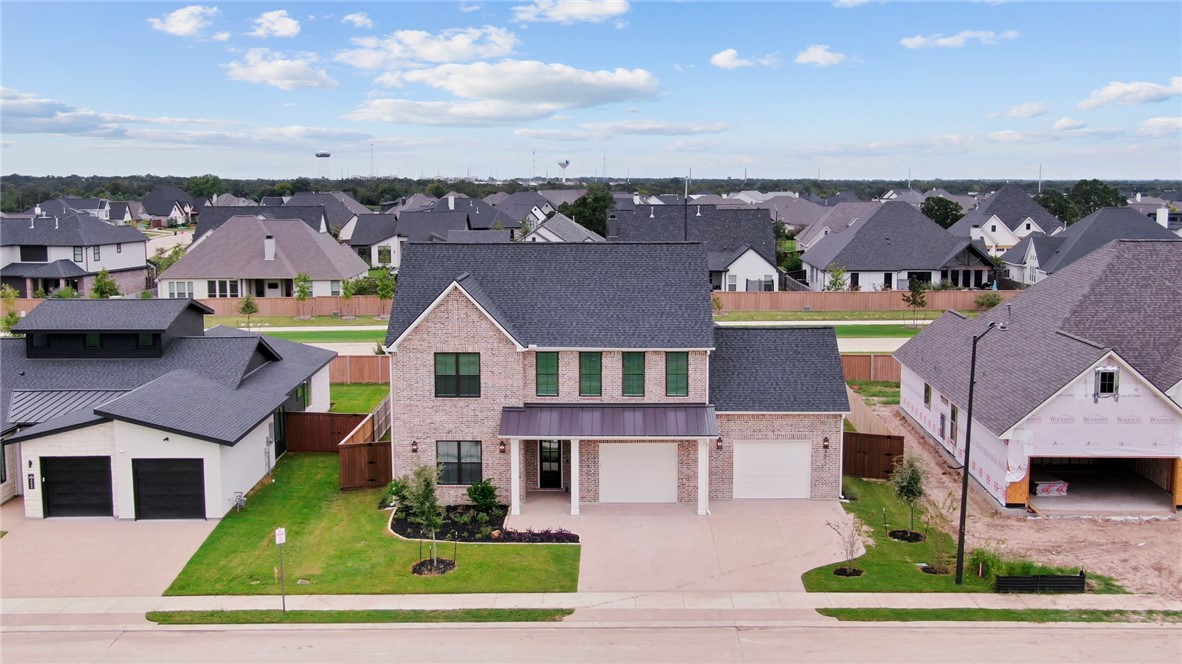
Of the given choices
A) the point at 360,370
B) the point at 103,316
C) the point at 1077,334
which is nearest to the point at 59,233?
the point at 360,370

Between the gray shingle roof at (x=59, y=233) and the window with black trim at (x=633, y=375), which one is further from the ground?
the gray shingle roof at (x=59, y=233)

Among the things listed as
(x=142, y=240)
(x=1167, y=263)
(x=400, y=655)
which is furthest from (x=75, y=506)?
(x=142, y=240)

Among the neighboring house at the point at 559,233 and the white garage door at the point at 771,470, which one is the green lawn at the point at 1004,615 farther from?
the neighboring house at the point at 559,233

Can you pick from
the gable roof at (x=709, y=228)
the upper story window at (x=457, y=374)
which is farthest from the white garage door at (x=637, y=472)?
the gable roof at (x=709, y=228)

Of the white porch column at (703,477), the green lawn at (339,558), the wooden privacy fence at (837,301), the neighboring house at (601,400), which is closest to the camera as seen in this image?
the green lawn at (339,558)

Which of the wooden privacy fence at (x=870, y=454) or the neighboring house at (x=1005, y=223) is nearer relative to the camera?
the wooden privacy fence at (x=870, y=454)

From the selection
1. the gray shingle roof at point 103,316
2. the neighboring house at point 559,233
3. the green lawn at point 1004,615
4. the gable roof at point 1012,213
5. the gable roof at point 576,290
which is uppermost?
the gable roof at point 1012,213

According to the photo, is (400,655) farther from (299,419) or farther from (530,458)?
(299,419)
